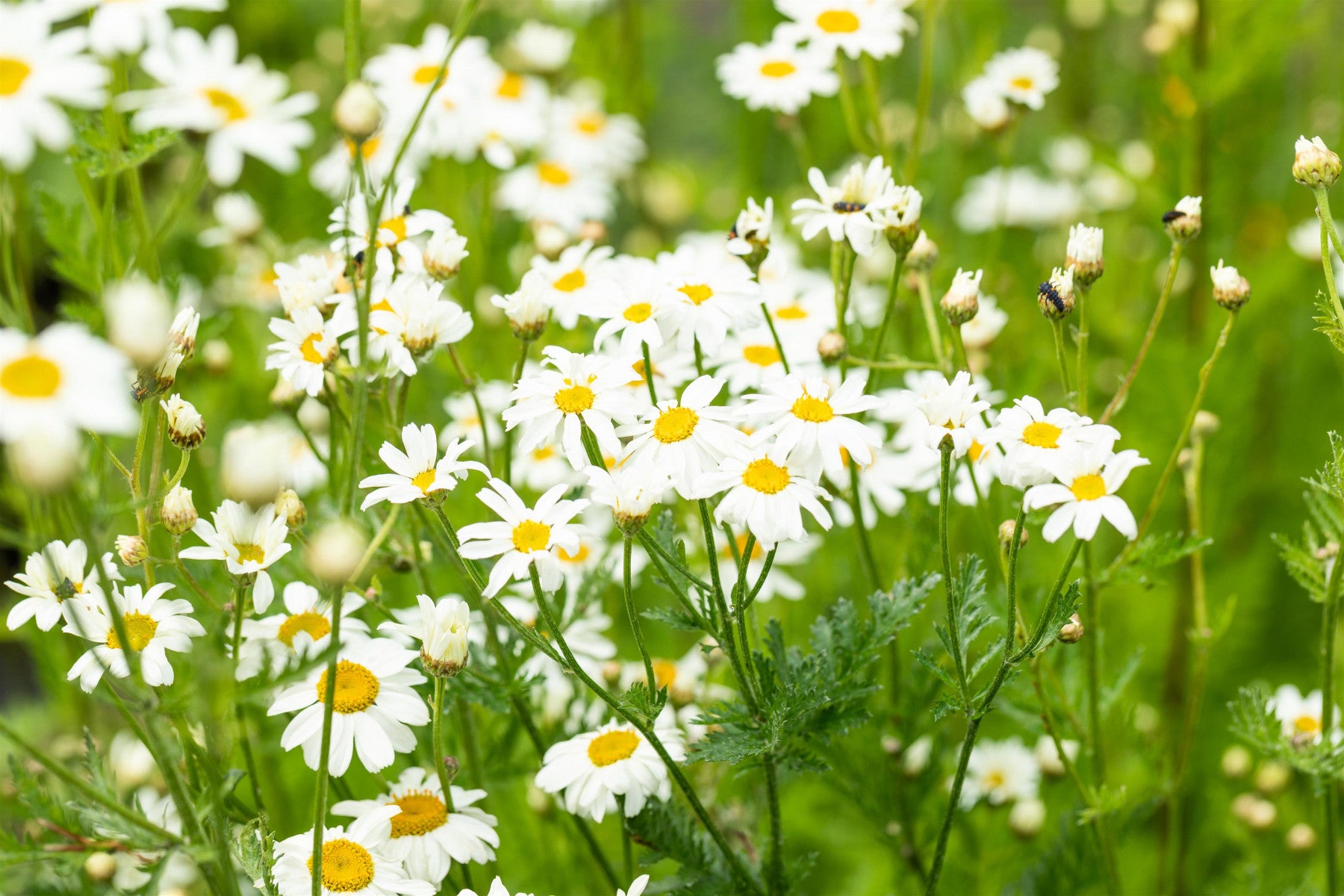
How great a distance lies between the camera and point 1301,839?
128 centimetres

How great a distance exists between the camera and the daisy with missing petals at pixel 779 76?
54.1 inches

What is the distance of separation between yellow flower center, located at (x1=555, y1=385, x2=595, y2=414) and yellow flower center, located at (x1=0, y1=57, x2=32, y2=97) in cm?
38

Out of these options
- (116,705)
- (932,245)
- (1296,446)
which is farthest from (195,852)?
(1296,446)

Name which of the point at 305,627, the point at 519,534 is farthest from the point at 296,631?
the point at 519,534

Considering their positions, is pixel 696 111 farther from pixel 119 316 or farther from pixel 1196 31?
pixel 119 316

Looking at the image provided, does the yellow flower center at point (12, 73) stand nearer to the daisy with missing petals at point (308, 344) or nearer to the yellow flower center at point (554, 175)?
the daisy with missing petals at point (308, 344)

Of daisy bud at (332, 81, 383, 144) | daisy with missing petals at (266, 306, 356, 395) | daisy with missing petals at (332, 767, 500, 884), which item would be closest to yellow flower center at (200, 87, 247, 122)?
daisy with missing petals at (266, 306, 356, 395)

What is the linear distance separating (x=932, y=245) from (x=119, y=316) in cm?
76

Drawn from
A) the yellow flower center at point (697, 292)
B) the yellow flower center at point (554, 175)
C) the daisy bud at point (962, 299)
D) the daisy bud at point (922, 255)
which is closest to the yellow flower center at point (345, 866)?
the yellow flower center at point (697, 292)

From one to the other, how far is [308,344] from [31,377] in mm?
313

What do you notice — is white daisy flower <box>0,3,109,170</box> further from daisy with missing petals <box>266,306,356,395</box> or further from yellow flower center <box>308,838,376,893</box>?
yellow flower center <box>308,838,376,893</box>

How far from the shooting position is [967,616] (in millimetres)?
888

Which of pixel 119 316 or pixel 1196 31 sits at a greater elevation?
pixel 1196 31

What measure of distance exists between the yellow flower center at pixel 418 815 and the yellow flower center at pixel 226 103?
0.59 meters
